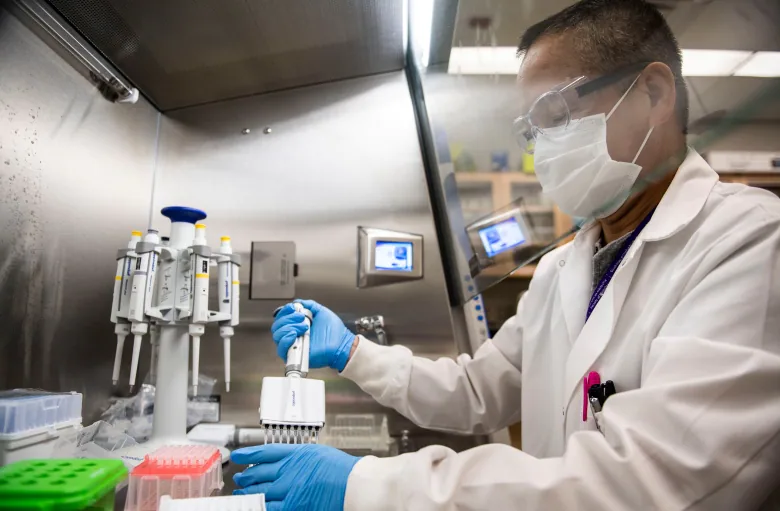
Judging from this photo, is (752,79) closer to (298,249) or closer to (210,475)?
(210,475)

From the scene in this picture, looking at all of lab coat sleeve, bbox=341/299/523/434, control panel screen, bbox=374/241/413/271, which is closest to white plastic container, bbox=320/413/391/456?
lab coat sleeve, bbox=341/299/523/434

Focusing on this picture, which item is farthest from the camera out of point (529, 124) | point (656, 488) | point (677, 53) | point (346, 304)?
point (346, 304)

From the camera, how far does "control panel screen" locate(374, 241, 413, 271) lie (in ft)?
4.57

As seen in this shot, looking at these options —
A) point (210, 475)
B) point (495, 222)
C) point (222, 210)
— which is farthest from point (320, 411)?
point (222, 210)

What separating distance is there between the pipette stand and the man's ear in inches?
34.9

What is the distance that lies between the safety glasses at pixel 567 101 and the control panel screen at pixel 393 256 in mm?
628

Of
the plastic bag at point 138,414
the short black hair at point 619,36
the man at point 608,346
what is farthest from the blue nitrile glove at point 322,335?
the short black hair at point 619,36

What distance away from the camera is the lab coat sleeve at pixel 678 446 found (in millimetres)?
526

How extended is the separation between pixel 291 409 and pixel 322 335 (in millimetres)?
379

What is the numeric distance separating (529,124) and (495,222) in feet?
1.36

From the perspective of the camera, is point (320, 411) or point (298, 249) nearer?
point (320, 411)

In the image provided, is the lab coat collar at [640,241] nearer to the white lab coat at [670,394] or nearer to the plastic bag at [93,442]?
the white lab coat at [670,394]

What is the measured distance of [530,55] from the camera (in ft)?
2.88

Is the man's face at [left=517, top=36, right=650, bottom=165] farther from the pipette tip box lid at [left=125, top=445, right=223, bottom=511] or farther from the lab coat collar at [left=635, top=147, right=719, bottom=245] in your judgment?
the pipette tip box lid at [left=125, top=445, right=223, bottom=511]
